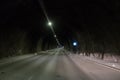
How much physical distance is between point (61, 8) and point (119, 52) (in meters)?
9.84

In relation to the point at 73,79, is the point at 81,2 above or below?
above

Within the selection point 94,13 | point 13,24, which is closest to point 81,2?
point 94,13

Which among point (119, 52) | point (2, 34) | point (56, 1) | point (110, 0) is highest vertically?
point (56, 1)

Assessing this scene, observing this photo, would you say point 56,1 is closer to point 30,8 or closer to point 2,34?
point 30,8

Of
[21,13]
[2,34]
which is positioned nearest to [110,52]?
[21,13]

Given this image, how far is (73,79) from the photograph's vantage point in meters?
11.9

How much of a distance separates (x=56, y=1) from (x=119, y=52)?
29.9 feet

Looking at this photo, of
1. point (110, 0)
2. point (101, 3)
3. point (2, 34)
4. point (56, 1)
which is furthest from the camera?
point (2, 34)

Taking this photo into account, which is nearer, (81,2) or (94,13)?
(81,2)

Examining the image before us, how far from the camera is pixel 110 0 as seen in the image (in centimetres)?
1817

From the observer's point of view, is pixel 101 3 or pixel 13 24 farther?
pixel 13 24

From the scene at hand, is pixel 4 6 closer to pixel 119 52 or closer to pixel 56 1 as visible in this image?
pixel 56 1

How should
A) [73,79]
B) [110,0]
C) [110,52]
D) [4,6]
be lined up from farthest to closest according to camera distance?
1. [110,52]
2. [4,6]
3. [110,0]
4. [73,79]

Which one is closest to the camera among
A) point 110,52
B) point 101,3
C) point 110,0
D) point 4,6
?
point 110,0
